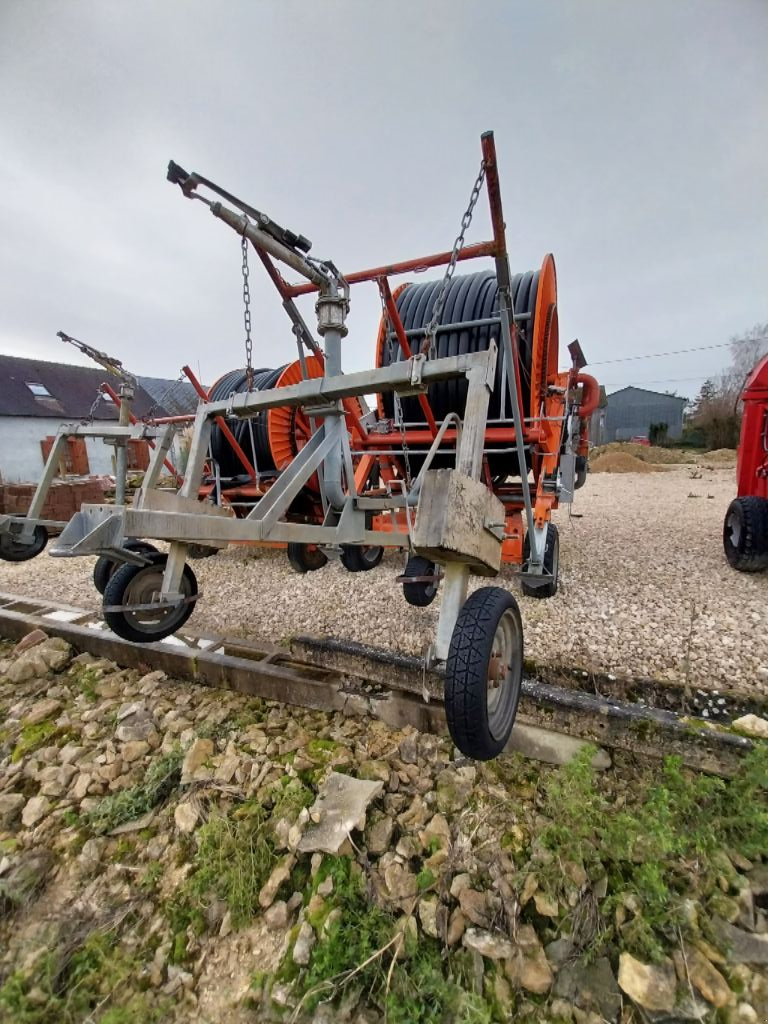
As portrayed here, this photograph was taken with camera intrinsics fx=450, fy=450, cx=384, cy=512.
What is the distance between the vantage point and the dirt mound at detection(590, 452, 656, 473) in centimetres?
2031

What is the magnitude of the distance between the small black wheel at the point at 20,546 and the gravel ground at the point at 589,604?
1.43m

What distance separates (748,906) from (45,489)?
450 cm

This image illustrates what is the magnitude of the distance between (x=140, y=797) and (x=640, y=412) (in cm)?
4661

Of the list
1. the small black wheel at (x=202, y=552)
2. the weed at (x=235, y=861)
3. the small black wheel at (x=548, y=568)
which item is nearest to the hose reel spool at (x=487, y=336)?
the small black wheel at (x=548, y=568)

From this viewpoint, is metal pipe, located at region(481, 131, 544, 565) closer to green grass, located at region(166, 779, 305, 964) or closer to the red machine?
green grass, located at region(166, 779, 305, 964)

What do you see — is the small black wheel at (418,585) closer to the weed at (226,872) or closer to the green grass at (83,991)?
the weed at (226,872)

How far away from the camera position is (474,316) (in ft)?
15.2

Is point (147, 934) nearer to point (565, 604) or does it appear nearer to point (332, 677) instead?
point (332, 677)

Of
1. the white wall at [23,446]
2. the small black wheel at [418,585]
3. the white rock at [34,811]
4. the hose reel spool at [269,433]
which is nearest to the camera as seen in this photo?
the white rock at [34,811]

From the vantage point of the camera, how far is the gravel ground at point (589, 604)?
3094 millimetres

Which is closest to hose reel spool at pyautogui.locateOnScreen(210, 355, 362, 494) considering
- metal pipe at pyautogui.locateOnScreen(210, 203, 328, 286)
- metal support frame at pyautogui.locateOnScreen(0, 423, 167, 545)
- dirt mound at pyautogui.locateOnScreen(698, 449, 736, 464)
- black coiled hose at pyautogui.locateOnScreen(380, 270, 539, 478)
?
black coiled hose at pyautogui.locateOnScreen(380, 270, 539, 478)

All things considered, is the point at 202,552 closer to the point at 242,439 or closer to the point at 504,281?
the point at 242,439

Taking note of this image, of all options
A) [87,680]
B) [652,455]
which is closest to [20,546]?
[87,680]

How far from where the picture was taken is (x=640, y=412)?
133ft
